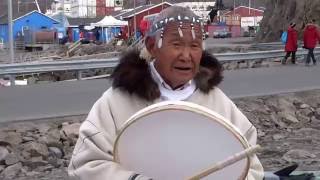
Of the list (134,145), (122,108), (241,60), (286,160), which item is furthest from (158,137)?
(241,60)

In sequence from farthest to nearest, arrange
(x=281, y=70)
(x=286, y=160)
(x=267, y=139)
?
1. (x=281, y=70)
2. (x=267, y=139)
3. (x=286, y=160)

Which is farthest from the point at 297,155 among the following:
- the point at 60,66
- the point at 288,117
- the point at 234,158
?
the point at 60,66

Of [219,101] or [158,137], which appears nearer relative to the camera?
[158,137]

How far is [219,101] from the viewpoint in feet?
8.61

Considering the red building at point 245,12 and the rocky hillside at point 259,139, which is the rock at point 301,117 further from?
the red building at point 245,12

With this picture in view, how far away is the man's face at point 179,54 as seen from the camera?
2.50 metres

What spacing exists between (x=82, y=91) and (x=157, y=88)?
44.5 ft

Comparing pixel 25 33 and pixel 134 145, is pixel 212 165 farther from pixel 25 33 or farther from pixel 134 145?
pixel 25 33

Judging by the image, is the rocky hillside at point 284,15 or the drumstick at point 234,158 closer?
the drumstick at point 234,158

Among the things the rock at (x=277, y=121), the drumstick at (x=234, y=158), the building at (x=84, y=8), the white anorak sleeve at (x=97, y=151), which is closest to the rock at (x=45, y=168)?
the rock at (x=277, y=121)

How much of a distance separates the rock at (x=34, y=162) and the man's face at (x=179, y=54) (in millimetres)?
7257

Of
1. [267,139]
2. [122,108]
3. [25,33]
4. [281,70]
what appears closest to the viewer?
[122,108]

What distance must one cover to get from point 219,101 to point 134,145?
470mm

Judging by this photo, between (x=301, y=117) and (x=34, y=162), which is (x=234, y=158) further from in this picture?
(x=301, y=117)
